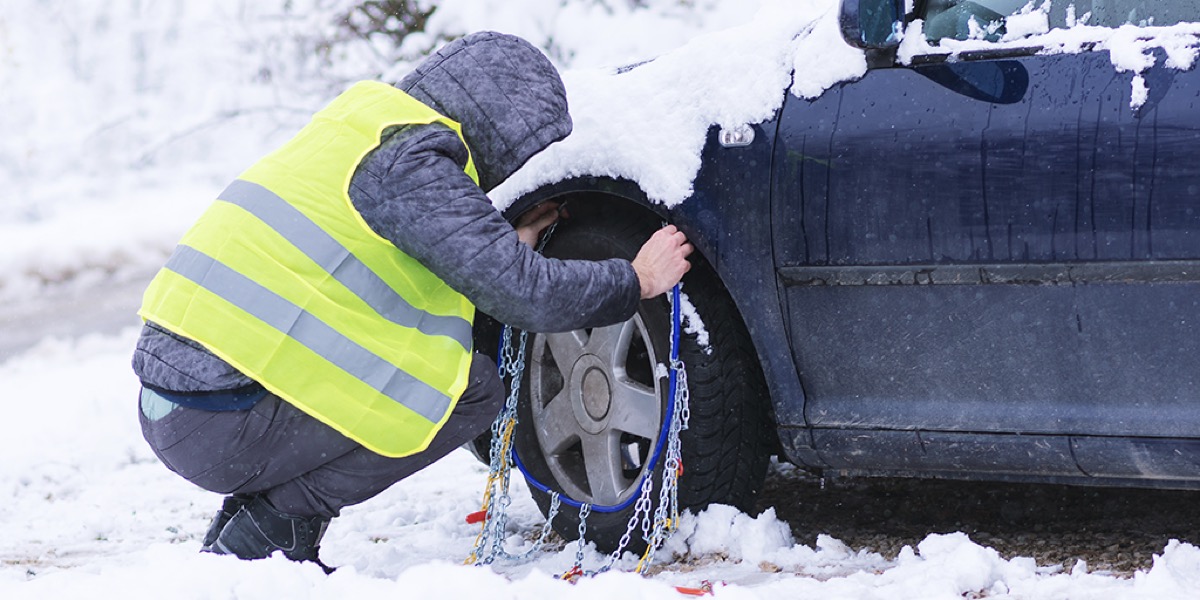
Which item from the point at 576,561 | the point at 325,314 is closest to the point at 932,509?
the point at 576,561

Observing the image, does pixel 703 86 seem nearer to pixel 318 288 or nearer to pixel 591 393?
pixel 591 393

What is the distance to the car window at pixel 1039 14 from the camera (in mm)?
2334

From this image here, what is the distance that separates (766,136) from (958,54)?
1.31 ft

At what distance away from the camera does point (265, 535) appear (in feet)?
8.79

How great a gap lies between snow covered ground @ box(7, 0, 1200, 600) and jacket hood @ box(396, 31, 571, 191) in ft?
1.02

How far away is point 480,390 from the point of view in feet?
9.11

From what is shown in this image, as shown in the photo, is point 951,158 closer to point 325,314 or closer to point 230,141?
point 325,314

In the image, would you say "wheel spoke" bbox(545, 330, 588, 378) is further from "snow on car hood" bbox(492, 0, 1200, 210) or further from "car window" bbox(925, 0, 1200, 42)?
"car window" bbox(925, 0, 1200, 42)

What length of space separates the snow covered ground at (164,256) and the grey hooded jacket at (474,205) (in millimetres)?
302

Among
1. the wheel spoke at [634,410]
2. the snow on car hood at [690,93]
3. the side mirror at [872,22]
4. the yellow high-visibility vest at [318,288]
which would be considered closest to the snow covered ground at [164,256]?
the snow on car hood at [690,93]

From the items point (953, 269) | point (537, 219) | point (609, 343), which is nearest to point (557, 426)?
point (609, 343)

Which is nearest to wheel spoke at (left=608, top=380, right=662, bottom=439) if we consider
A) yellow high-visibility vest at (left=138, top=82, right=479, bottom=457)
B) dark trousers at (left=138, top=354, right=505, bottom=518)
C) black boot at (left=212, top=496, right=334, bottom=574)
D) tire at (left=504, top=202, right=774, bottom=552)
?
tire at (left=504, top=202, right=774, bottom=552)

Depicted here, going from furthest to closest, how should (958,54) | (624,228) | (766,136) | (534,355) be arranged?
(534,355), (624,228), (766,136), (958,54)

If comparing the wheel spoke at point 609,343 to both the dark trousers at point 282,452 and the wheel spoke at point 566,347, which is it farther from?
the dark trousers at point 282,452
